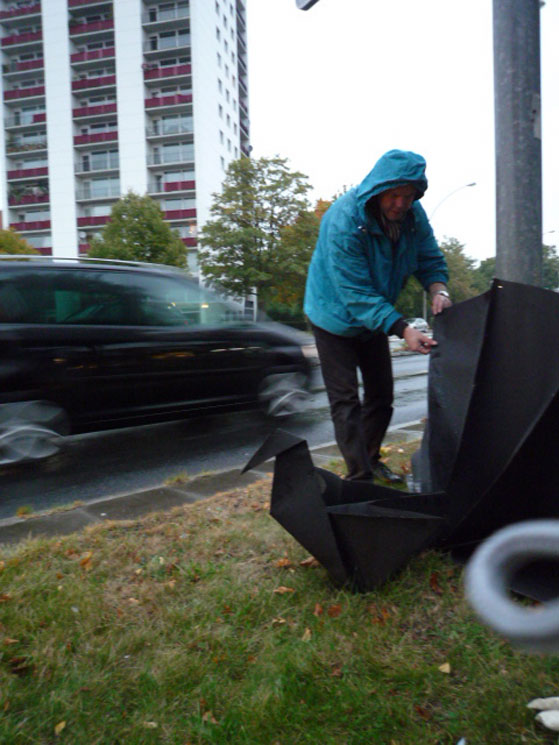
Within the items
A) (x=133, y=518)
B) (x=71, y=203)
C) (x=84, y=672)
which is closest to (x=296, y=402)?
(x=133, y=518)

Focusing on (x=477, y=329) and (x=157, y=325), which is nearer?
(x=477, y=329)

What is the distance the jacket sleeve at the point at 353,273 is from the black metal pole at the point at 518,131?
811mm

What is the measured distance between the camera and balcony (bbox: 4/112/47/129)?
Answer: 60.2 meters

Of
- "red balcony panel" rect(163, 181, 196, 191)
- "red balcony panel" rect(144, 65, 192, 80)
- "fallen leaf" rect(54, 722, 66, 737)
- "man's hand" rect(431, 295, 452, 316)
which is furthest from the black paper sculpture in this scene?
"red balcony panel" rect(144, 65, 192, 80)

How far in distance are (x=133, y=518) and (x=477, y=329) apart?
2.27m

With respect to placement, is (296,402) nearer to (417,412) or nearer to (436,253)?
(417,412)

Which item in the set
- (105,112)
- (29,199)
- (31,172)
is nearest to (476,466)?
(105,112)

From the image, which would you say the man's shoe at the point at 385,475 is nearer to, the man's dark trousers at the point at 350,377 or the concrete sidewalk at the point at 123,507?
the man's dark trousers at the point at 350,377

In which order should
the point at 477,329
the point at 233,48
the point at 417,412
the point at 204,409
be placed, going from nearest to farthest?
the point at 477,329, the point at 204,409, the point at 417,412, the point at 233,48

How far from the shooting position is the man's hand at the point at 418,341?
2.66 metres

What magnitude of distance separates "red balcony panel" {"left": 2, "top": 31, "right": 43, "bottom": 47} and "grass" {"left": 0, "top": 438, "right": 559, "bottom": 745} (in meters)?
70.8

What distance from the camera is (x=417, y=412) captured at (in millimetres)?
8352

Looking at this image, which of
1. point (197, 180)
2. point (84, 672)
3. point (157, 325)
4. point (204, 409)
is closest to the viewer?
point (84, 672)

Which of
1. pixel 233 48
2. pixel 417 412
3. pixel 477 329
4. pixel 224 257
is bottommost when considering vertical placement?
pixel 417 412
